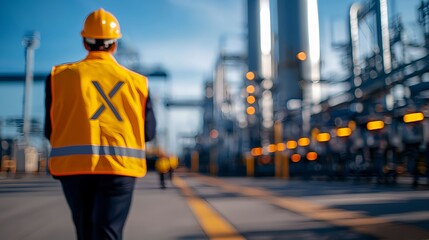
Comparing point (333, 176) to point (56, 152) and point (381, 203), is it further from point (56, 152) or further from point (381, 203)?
point (56, 152)

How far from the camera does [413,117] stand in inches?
547

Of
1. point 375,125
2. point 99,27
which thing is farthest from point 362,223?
point 375,125

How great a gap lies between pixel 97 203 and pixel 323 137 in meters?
19.8

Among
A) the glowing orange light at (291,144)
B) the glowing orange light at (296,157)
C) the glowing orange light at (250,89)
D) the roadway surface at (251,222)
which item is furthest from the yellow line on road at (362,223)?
the glowing orange light at (250,89)

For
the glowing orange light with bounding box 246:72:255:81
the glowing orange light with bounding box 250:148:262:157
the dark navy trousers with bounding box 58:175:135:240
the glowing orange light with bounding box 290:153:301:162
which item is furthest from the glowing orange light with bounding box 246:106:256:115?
the dark navy trousers with bounding box 58:175:135:240

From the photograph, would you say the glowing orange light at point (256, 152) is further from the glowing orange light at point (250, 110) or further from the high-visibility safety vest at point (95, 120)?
the high-visibility safety vest at point (95, 120)

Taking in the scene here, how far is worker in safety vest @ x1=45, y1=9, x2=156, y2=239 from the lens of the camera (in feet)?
6.33

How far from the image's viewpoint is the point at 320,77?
895 inches

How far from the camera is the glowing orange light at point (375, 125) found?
52.6ft

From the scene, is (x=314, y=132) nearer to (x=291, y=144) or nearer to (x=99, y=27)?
(x=291, y=144)

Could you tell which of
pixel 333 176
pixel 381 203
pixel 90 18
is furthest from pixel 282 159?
pixel 90 18

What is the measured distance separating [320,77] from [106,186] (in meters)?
22.1

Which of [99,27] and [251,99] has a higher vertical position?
[251,99]

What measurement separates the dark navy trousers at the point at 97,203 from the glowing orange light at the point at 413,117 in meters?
14.0
